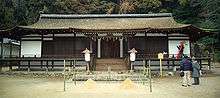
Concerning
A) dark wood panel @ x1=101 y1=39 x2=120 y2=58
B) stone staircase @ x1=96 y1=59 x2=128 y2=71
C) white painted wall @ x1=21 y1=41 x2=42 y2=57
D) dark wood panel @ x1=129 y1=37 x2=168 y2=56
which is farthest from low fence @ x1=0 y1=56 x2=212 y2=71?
dark wood panel @ x1=101 y1=39 x2=120 y2=58

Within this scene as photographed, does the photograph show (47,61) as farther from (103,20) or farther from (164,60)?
(164,60)

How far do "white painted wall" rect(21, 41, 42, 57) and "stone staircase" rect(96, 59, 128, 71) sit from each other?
5.27 meters

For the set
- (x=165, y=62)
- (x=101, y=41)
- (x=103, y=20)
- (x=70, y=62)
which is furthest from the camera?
(x=103, y=20)

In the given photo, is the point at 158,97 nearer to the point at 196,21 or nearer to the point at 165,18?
the point at 165,18

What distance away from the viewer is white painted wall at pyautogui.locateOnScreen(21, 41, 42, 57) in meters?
25.2

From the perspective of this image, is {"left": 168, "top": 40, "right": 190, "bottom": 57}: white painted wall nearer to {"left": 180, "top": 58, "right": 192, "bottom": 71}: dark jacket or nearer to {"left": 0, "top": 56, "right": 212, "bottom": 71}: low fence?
{"left": 0, "top": 56, "right": 212, "bottom": 71}: low fence

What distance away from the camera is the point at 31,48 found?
82.9ft

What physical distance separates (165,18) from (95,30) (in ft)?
29.6

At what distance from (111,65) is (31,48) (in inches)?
283

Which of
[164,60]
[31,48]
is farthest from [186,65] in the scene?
[31,48]

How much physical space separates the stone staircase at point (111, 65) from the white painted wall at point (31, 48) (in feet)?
17.3

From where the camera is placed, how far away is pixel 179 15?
148ft

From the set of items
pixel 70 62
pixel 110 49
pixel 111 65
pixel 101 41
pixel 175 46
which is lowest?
pixel 111 65

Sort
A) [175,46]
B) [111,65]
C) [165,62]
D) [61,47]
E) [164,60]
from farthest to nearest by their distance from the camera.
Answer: [61,47] → [175,46] → [165,62] → [111,65] → [164,60]
